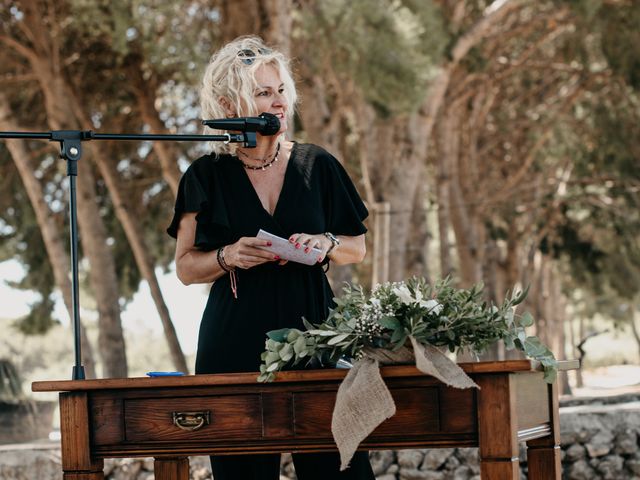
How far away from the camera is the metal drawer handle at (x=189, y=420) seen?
12.3 ft

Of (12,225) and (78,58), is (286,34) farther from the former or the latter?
(12,225)

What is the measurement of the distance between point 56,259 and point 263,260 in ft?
33.9

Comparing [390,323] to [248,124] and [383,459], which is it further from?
[383,459]

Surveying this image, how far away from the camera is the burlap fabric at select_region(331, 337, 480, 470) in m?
3.42

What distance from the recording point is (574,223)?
21.8 meters

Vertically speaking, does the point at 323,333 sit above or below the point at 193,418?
above

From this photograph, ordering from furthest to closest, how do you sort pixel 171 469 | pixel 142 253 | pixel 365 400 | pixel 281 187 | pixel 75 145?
pixel 142 253 → pixel 171 469 → pixel 281 187 → pixel 75 145 → pixel 365 400

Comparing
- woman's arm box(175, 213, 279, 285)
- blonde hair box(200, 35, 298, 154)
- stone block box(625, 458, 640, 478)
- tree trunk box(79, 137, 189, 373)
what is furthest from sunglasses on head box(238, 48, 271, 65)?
tree trunk box(79, 137, 189, 373)

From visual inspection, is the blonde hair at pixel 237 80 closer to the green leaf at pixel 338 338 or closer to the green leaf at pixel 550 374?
the green leaf at pixel 338 338

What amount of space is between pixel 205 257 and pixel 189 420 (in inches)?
24.0

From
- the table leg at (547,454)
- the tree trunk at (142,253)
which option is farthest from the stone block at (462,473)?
the tree trunk at (142,253)

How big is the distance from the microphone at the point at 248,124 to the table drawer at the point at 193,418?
2.72 ft

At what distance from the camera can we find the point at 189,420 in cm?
377

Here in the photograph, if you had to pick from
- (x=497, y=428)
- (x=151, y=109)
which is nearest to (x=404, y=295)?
(x=497, y=428)
